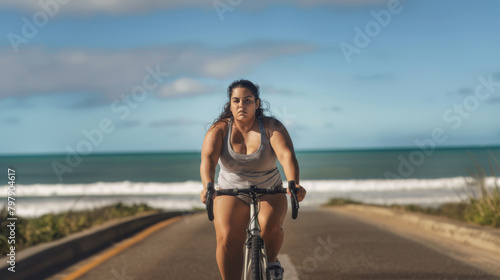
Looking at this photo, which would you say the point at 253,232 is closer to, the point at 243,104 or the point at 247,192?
the point at 247,192

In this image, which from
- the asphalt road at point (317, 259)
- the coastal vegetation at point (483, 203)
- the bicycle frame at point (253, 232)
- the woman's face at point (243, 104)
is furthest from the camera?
the coastal vegetation at point (483, 203)

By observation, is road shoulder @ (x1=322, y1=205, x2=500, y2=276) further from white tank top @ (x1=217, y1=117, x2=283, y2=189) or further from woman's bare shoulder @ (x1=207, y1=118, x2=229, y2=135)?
woman's bare shoulder @ (x1=207, y1=118, x2=229, y2=135)

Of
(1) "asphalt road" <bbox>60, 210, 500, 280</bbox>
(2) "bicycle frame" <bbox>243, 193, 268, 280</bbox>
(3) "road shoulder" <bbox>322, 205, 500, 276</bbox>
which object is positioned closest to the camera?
(2) "bicycle frame" <bbox>243, 193, 268, 280</bbox>

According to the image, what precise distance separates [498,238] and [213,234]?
551 cm

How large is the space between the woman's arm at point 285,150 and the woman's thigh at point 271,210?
19 cm

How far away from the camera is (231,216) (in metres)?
4.26

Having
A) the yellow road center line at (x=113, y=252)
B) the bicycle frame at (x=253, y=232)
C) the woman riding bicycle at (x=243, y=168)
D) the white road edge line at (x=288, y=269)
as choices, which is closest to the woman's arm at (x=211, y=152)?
the woman riding bicycle at (x=243, y=168)

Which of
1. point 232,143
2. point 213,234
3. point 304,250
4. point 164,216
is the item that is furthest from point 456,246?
point 164,216

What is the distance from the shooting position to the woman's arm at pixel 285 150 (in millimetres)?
4305

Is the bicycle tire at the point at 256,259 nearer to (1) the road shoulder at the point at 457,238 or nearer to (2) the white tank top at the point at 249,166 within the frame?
(2) the white tank top at the point at 249,166

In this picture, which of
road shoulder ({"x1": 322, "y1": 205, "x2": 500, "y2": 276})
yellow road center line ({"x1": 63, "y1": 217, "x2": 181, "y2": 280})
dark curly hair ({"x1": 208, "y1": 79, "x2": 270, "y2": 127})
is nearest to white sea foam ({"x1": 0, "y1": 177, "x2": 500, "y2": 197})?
road shoulder ({"x1": 322, "y1": 205, "x2": 500, "y2": 276})

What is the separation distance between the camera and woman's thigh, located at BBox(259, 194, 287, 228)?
420cm

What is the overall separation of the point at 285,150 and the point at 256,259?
86 cm

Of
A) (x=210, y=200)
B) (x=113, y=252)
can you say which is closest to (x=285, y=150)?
(x=210, y=200)
